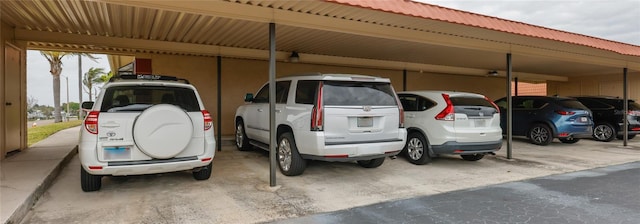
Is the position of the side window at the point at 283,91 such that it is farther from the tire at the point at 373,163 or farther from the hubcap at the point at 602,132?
the hubcap at the point at 602,132

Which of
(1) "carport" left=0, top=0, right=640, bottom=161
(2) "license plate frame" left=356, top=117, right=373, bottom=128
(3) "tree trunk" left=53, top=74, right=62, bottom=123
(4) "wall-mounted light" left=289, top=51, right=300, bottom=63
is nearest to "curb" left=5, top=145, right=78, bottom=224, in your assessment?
(1) "carport" left=0, top=0, right=640, bottom=161

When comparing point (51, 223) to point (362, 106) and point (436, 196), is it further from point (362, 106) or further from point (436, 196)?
point (436, 196)

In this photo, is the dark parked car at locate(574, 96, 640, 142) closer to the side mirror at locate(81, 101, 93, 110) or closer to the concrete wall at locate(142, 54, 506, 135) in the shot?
the concrete wall at locate(142, 54, 506, 135)

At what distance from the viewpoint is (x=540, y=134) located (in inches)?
399

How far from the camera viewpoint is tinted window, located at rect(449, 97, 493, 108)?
6.62 m

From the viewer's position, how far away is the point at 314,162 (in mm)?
6984

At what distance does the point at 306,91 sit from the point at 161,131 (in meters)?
2.18

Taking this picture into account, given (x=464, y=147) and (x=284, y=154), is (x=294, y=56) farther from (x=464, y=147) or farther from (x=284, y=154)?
(x=464, y=147)

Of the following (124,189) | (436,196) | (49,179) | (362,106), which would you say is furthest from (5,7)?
(436,196)

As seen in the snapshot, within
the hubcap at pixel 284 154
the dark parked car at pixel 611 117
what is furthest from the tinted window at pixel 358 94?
the dark parked car at pixel 611 117

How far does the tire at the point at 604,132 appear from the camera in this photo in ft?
36.5

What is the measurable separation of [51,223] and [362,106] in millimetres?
3966

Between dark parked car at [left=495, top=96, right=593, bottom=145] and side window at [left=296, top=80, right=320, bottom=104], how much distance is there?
7.56 metres

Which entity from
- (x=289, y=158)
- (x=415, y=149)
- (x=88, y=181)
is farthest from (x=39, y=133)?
(x=415, y=149)
